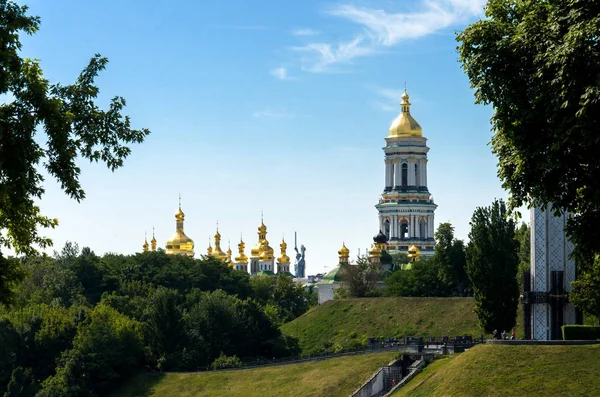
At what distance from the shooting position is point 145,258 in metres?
114

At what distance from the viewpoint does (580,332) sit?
56.0 metres

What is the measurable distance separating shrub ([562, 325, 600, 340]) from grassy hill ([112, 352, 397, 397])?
996 cm

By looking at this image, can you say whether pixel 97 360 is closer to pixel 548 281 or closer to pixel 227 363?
pixel 227 363

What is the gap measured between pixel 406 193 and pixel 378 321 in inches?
2495

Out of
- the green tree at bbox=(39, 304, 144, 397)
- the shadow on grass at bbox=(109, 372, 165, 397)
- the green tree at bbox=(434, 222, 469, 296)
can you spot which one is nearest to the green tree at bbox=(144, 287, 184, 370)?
the green tree at bbox=(39, 304, 144, 397)

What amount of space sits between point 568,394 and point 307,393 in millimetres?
17246

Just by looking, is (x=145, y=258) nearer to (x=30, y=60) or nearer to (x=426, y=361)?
(x=426, y=361)

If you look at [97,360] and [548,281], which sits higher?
[548,281]

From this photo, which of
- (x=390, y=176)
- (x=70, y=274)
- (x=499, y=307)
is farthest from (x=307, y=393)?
(x=390, y=176)

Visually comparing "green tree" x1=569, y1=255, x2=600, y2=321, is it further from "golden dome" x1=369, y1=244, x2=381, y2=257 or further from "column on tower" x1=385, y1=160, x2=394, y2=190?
"column on tower" x1=385, y1=160, x2=394, y2=190

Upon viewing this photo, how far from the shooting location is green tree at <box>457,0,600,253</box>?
26469 mm

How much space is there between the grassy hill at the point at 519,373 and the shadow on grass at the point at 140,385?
2077cm

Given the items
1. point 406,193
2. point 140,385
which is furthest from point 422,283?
point 406,193

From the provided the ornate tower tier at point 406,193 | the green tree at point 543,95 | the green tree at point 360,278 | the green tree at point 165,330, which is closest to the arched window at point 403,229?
the ornate tower tier at point 406,193
